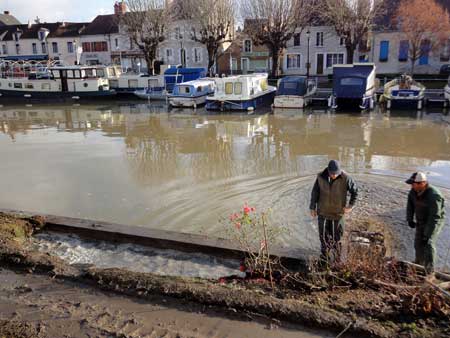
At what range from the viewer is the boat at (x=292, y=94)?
26500 mm

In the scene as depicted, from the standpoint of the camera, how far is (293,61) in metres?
42.6

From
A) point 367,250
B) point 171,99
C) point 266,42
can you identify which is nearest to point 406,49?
point 266,42

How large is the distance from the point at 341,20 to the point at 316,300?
30193 mm

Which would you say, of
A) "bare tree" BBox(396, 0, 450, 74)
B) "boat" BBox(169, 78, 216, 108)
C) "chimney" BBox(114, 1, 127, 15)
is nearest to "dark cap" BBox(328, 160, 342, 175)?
"boat" BBox(169, 78, 216, 108)

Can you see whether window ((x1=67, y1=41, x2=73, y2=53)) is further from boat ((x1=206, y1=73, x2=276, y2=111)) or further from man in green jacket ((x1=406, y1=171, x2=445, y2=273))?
man in green jacket ((x1=406, y1=171, x2=445, y2=273))

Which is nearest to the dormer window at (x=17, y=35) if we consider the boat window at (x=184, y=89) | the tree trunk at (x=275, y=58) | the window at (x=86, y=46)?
the window at (x=86, y=46)

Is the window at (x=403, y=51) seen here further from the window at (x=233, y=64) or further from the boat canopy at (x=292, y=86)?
the window at (x=233, y=64)

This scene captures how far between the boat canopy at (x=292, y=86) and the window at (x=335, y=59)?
1513 cm

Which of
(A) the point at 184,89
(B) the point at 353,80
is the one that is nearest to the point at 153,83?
(A) the point at 184,89

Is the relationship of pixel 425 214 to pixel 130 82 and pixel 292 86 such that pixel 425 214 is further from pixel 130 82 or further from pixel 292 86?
pixel 130 82

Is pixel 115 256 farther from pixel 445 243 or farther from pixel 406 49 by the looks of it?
pixel 406 49

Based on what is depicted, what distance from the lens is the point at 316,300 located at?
4.81 meters

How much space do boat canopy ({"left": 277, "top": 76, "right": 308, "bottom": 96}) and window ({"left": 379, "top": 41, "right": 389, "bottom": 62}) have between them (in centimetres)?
1454

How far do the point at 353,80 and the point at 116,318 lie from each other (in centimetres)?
2323
